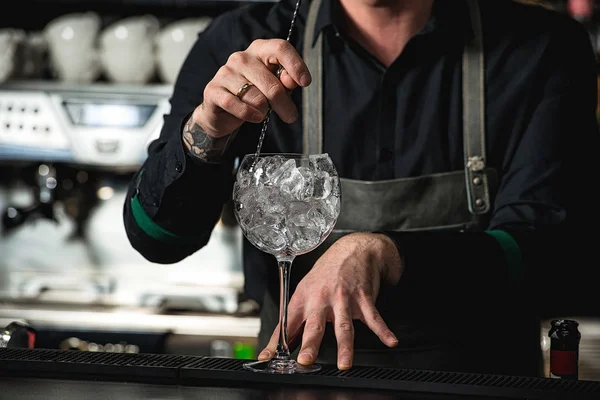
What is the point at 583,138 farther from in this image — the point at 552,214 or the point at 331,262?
the point at 331,262

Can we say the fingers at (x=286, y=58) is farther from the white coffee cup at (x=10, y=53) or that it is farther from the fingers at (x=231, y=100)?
the white coffee cup at (x=10, y=53)

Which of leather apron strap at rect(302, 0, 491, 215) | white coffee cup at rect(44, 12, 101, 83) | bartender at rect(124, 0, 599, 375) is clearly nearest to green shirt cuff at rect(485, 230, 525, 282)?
bartender at rect(124, 0, 599, 375)

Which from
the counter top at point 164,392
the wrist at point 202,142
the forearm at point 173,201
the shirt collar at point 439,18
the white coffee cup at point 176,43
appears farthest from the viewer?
the white coffee cup at point 176,43

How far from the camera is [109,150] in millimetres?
2799

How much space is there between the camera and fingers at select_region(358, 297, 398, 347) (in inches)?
47.1

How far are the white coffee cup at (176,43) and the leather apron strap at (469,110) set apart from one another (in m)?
0.92

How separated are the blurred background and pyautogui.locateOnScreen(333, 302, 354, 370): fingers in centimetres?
156

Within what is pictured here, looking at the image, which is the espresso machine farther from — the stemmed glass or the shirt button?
the stemmed glass

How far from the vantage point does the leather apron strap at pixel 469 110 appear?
5.94 ft

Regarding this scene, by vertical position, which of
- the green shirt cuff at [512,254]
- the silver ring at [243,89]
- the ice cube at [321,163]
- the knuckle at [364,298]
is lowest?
the knuckle at [364,298]

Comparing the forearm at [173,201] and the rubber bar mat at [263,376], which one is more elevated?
the forearm at [173,201]

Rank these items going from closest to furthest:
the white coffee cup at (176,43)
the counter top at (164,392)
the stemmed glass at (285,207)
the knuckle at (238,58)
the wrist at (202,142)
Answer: the counter top at (164,392) → the stemmed glass at (285,207) → the knuckle at (238,58) → the wrist at (202,142) → the white coffee cup at (176,43)

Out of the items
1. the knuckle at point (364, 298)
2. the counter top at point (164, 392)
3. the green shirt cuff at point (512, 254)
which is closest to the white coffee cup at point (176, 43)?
the green shirt cuff at point (512, 254)

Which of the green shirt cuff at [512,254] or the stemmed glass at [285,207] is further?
the green shirt cuff at [512,254]
